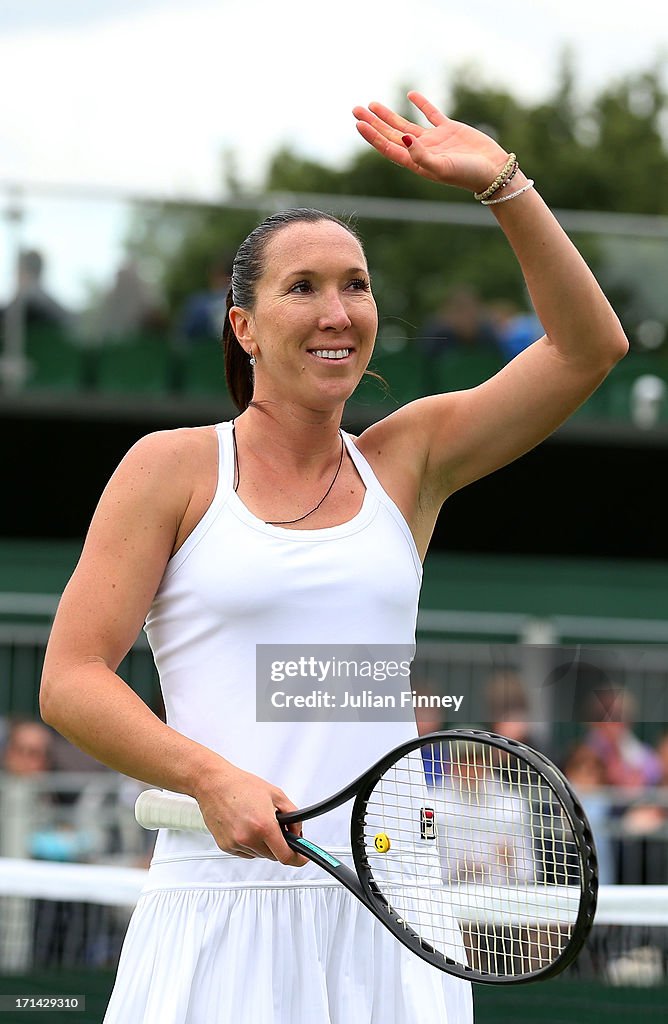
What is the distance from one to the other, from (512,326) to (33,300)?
356 cm

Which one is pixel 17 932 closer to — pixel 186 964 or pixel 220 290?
pixel 186 964

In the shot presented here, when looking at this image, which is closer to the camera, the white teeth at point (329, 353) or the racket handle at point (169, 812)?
the racket handle at point (169, 812)

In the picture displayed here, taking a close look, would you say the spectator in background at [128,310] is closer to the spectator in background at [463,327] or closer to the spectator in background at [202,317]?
the spectator in background at [202,317]

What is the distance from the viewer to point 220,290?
10953 mm

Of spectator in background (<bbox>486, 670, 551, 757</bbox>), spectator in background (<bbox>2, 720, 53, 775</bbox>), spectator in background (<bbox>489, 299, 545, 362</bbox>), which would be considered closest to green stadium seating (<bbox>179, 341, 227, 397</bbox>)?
spectator in background (<bbox>489, 299, 545, 362</bbox>)

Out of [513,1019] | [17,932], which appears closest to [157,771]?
[513,1019]

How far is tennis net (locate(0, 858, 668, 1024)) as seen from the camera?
13.8 ft

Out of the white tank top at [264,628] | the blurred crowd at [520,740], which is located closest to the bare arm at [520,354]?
the white tank top at [264,628]

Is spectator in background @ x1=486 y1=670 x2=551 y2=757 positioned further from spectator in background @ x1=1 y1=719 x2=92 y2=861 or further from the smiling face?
the smiling face

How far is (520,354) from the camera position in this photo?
2.53m

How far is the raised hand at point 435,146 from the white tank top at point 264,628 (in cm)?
59

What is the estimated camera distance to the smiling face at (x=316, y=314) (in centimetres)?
239

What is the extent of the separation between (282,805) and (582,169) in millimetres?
31741

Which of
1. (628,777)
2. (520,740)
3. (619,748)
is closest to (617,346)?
(520,740)
